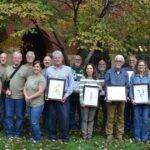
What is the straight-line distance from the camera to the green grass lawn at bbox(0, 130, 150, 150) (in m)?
12.0

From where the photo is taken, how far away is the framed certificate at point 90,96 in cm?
1291

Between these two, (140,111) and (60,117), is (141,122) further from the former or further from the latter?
(60,117)

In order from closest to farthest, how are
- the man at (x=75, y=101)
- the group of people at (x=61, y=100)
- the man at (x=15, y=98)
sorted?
the group of people at (x=61, y=100) < the man at (x=15, y=98) < the man at (x=75, y=101)

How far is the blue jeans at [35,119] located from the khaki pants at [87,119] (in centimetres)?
113

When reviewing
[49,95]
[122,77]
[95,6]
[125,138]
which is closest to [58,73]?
[49,95]

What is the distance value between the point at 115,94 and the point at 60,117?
1.47 metres

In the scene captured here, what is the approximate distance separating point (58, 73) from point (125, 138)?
8.09 ft

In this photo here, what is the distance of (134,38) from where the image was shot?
15789 millimetres

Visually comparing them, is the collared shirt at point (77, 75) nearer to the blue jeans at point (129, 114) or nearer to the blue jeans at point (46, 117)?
the blue jeans at point (46, 117)

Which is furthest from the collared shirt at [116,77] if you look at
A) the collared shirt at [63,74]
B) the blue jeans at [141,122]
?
the collared shirt at [63,74]

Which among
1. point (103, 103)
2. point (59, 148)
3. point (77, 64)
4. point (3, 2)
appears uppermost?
point (3, 2)

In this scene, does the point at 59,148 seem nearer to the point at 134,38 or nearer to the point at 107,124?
the point at 107,124

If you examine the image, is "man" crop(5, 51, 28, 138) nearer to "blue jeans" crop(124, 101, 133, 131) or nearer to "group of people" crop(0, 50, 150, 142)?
"group of people" crop(0, 50, 150, 142)

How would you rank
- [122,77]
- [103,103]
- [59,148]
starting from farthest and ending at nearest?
[103,103] → [122,77] → [59,148]
